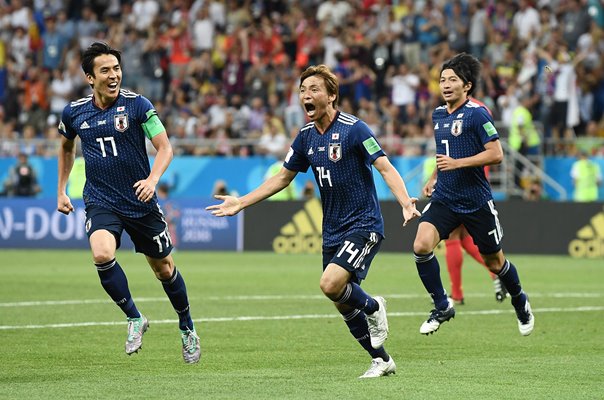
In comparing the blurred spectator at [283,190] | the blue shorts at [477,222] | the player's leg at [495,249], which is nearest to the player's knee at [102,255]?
the blue shorts at [477,222]

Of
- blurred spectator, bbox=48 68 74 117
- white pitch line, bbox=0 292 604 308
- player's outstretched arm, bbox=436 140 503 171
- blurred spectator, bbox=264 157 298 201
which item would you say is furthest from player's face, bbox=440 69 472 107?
blurred spectator, bbox=48 68 74 117

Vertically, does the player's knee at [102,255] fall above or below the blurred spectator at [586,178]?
above

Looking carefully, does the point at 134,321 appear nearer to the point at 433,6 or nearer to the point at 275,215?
the point at 275,215

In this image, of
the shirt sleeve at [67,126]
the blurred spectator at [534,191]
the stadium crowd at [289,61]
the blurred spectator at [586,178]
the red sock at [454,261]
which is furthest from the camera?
the stadium crowd at [289,61]

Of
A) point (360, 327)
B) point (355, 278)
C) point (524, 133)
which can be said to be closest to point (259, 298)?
point (360, 327)

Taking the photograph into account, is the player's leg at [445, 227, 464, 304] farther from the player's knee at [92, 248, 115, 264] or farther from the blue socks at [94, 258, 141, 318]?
the player's knee at [92, 248, 115, 264]

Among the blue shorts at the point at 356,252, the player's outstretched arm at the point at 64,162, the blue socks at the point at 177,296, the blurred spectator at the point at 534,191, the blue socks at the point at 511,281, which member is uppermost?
the player's outstretched arm at the point at 64,162

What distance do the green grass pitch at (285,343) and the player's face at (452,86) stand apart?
2338 millimetres

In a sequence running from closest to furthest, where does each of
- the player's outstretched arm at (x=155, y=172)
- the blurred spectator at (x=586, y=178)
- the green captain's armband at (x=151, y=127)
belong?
the player's outstretched arm at (x=155, y=172), the green captain's armband at (x=151, y=127), the blurred spectator at (x=586, y=178)

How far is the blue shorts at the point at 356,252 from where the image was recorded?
364 inches

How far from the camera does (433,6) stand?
29.8 meters

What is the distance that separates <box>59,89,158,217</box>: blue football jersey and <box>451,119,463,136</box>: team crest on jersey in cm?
307

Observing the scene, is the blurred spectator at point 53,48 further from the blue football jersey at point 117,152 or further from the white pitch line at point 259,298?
the blue football jersey at point 117,152

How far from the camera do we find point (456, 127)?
1180cm
